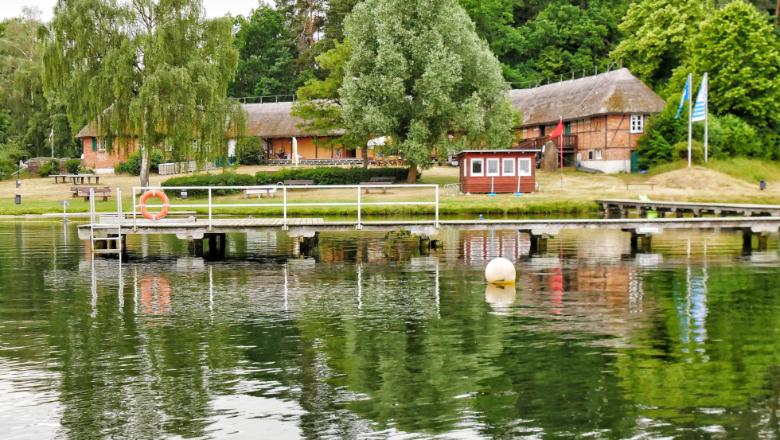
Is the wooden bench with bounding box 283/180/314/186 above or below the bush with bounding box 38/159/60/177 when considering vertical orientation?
below

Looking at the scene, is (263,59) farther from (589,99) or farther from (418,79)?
(418,79)

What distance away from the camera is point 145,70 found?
58.9 m

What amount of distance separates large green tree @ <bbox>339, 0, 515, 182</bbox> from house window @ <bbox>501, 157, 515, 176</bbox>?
3.14m

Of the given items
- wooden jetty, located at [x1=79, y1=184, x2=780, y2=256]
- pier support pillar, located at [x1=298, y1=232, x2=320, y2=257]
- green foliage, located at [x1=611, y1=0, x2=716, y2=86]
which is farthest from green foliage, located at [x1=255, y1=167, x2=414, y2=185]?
wooden jetty, located at [x1=79, y1=184, x2=780, y2=256]

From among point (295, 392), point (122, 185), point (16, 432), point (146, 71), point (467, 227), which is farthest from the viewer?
point (122, 185)

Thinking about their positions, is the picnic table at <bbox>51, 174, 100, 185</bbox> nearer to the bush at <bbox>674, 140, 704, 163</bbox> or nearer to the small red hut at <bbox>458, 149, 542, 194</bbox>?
the small red hut at <bbox>458, 149, 542, 194</bbox>

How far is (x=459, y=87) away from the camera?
6525 cm

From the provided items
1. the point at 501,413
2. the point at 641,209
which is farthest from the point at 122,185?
the point at 501,413

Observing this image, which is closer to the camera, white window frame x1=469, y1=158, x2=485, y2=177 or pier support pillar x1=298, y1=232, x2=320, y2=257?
pier support pillar x1=298, y1=232, x2=320, y2=257

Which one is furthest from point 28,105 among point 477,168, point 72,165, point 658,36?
point 658,36

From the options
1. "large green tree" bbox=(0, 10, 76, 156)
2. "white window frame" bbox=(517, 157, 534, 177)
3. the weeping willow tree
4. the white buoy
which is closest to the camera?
the white buoy

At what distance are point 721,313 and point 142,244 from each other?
27.7 metres

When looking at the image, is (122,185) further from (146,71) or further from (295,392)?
(295,392)

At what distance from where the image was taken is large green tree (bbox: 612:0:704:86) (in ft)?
262
